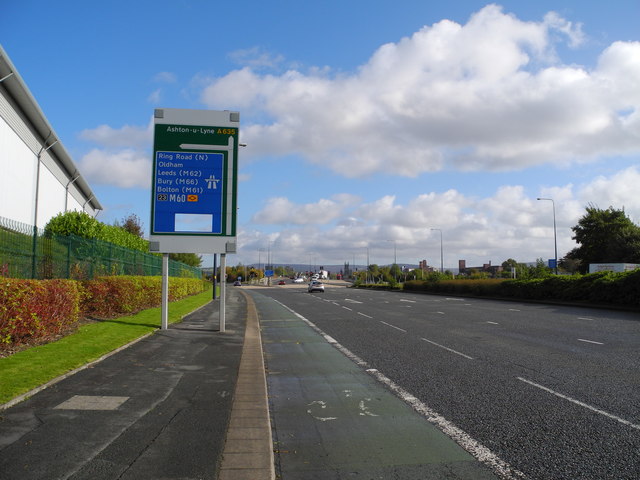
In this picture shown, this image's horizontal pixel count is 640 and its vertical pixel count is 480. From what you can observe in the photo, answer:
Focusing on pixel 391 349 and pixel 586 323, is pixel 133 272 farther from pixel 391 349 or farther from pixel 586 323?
pixel 586 323

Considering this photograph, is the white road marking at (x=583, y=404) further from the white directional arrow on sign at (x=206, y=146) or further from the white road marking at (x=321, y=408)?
the white directional arrow on sign at (x=206, y=146)

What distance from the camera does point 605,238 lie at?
66062 mm

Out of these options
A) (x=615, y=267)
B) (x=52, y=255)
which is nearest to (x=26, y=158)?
(x=52, y=255)

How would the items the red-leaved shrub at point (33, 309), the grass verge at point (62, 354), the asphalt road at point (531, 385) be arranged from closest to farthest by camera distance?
the asphalt road at point (531, 385) → the grass verge at point (62, 354) → the red-leaved shrub at point (33, 309)

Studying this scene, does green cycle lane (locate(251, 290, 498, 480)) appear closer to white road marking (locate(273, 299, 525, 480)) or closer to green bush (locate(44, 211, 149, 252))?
white road marking (locate(273, 299, 525, 480))

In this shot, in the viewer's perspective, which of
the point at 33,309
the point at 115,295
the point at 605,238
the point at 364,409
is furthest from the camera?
the point at 605,238

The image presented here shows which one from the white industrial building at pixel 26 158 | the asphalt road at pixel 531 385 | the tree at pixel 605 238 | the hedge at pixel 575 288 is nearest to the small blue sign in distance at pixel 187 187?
the asphalt road at pixel 531 385

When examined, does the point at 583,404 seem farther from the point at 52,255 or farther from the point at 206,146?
the point at 52,255

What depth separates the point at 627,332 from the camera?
15.1m

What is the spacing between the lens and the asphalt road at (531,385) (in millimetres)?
4777

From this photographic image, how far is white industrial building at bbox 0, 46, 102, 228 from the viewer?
26.6m

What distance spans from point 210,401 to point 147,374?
6.74 feet

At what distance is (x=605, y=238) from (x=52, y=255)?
226 feet

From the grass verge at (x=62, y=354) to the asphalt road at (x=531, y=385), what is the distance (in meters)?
5.04
